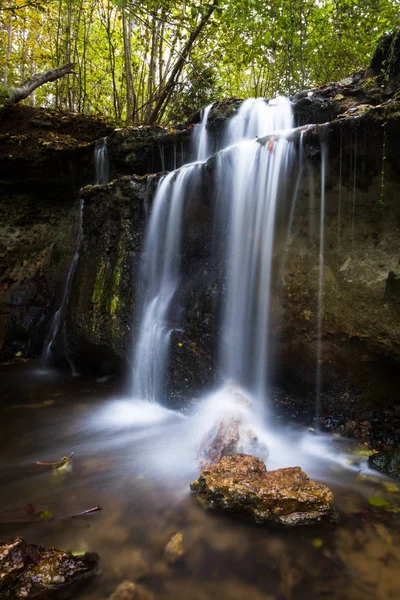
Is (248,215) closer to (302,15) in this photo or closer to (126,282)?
(126,282)

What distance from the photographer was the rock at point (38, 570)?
1811 millimetres

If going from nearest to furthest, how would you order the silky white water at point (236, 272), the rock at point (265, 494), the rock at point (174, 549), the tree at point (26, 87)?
the rock at point (174, 549), the rock at point (265, 494), the silky white water at point (236, 272), the tree at point (26, 87)

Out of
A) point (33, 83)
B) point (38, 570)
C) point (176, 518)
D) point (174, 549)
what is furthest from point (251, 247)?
point (33, 83)

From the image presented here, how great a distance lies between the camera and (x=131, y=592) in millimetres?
1935

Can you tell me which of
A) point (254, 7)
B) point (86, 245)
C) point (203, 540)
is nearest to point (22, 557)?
point (203, 540)

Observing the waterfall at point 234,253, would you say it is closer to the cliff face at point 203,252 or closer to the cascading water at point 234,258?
the cascading water at point 234,258

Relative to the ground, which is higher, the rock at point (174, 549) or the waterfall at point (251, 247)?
the waterfall at point (251, 247)

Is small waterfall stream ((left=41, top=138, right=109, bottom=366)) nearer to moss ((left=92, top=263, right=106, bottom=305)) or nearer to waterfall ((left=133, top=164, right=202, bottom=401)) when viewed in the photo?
Result: moss ((left=92, top=263, right=106, bottom=305))

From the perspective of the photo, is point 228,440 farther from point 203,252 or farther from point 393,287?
point 203,252

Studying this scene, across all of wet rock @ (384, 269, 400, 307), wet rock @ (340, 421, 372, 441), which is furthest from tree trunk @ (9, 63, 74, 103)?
wet rock @ (340, 421, 372, 441)

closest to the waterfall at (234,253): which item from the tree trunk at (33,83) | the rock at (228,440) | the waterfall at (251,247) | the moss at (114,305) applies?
the waterfall at (251,247)

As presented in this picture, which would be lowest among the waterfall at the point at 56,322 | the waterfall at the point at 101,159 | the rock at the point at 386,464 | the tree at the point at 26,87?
the rock at the point at 386,464

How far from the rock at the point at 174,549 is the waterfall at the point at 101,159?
6734 millimetres

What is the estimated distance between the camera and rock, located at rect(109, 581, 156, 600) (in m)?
1.90
